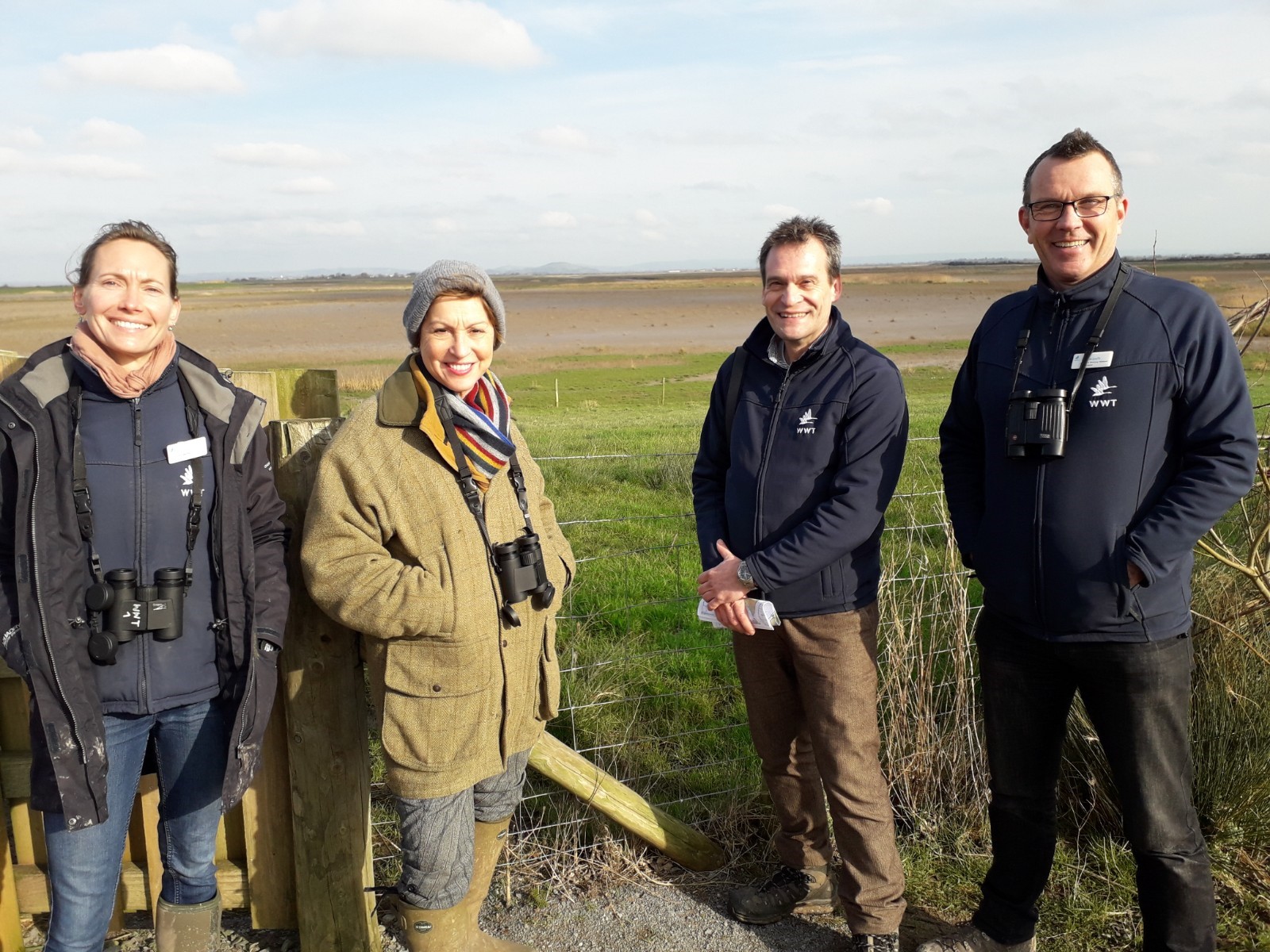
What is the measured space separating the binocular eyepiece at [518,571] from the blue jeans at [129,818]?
0.82 m

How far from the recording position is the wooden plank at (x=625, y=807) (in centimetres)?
360

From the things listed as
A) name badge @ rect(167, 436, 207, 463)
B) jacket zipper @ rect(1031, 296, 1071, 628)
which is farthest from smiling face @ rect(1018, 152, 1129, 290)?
name badge @ rect(167, 436, 207, 463)

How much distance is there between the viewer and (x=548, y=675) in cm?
308

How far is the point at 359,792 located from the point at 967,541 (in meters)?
2.09

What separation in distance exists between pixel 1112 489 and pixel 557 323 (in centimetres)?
7370

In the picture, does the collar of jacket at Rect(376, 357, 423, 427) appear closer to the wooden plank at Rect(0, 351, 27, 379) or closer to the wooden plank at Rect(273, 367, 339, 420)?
the wooden plank at Rect(273, 367, 339, 420)

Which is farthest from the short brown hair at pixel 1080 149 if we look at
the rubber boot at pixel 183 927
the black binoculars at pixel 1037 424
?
the rubber boot at pixel 183 927

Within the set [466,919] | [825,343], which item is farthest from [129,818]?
[825,343]

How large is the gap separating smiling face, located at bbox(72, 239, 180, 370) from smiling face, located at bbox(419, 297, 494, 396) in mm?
694

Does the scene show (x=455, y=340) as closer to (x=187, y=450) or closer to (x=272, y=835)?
(x=187, y=450)

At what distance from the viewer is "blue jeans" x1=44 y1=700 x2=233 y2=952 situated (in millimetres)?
2662

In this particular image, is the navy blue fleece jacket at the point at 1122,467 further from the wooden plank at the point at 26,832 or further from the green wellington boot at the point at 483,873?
the wooden plank at the point at 26,832

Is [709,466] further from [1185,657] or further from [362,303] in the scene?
[362,303]

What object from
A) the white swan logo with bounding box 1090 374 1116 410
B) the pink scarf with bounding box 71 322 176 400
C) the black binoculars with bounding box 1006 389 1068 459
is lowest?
the black binoculars with bounding box 1006 389 1068 459
